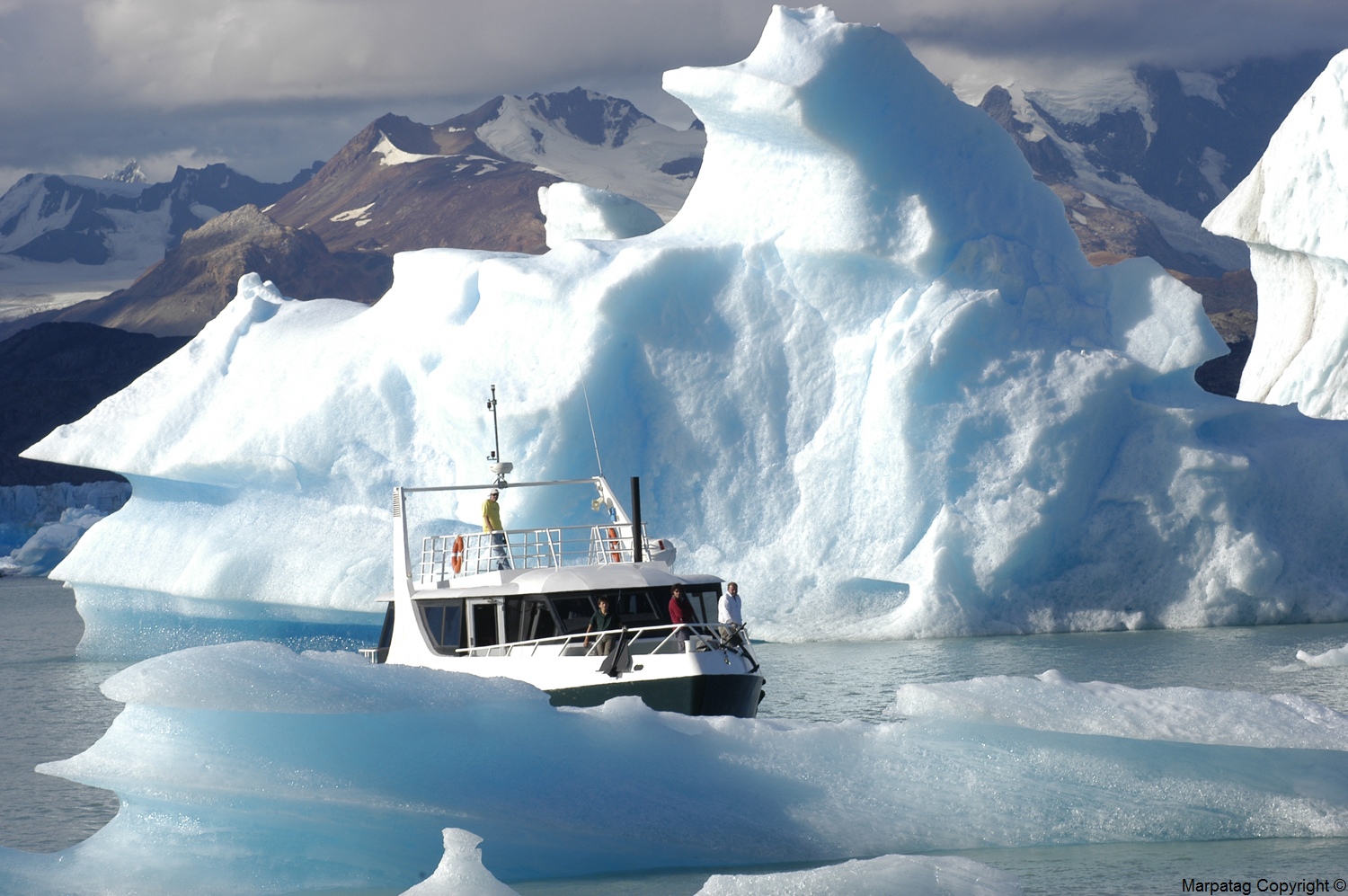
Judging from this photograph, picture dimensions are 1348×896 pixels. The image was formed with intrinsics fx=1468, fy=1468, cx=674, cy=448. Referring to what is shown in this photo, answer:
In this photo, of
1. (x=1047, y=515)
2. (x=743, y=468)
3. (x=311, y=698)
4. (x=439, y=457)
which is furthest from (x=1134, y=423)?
(x=311, y=698)

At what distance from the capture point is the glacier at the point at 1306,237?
26828mm

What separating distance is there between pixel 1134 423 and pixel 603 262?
7800mm

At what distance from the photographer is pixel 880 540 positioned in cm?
1991

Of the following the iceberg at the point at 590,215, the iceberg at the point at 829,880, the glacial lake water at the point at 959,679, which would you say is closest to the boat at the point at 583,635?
the glacial lake water at the point at 959,679

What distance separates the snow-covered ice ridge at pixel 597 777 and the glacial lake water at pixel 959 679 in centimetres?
21

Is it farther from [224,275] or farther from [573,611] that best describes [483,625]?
[224,275]

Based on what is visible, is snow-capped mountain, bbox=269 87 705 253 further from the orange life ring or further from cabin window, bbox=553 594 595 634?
cabin window, bbox=553 594 595 634

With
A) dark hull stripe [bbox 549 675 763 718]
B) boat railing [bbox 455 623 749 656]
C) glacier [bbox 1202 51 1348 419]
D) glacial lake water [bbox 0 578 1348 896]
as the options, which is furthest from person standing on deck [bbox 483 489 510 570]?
glacier [bbox 1202 51 1348 419]

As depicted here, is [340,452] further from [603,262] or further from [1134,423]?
[1134,423]

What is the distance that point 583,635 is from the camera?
39.9ft

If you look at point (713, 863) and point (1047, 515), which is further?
point (1047, 515)

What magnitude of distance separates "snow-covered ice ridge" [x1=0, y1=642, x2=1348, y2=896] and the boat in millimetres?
2237

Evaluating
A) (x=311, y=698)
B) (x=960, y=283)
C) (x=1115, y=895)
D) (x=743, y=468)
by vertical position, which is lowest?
(x=1115, y=895)

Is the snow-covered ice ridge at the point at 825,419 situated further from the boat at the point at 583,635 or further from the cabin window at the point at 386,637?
Answer: the boat at the point at 583,635
